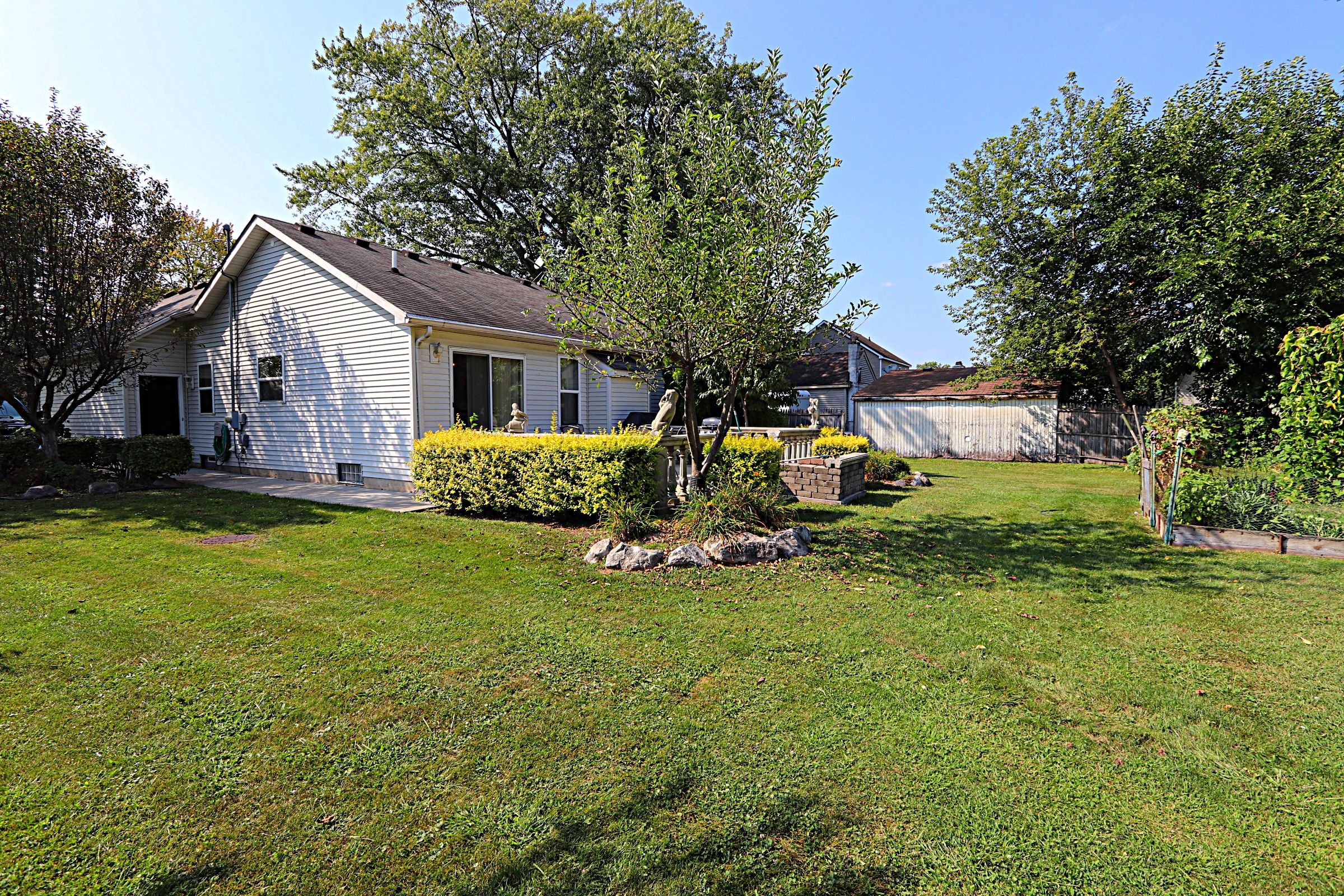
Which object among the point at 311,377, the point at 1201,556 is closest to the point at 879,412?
the point at 1201,556

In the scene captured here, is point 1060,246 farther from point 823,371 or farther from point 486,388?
point 486,388

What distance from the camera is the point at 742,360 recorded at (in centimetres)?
659

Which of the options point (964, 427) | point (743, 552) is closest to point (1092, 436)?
point (964, 427)

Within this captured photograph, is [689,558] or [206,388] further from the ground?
[206,388]

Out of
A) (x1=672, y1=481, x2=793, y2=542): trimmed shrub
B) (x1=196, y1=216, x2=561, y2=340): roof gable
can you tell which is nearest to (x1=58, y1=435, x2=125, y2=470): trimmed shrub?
(x1=196, y1=216, x2=561, y2=340): roof gable

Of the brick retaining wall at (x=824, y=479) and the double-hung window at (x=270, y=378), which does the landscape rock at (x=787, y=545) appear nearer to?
the brick retaining wall at (x=824, y=479)

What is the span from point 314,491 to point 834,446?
32.7ft

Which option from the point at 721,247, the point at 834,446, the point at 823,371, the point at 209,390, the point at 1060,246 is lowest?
the point at 834,446

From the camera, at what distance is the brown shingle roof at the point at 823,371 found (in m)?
26.0

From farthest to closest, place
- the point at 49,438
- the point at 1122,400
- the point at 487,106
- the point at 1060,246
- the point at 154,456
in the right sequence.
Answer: the point at 487,106
the point at 1122,400
the point at 1060,246
the point at 49,438
the point at 154,456

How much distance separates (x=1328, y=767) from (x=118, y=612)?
25.0 ft

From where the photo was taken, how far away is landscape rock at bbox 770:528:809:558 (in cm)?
618

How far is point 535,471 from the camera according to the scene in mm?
8039

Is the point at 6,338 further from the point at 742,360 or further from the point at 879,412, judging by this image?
the point at 879,412
